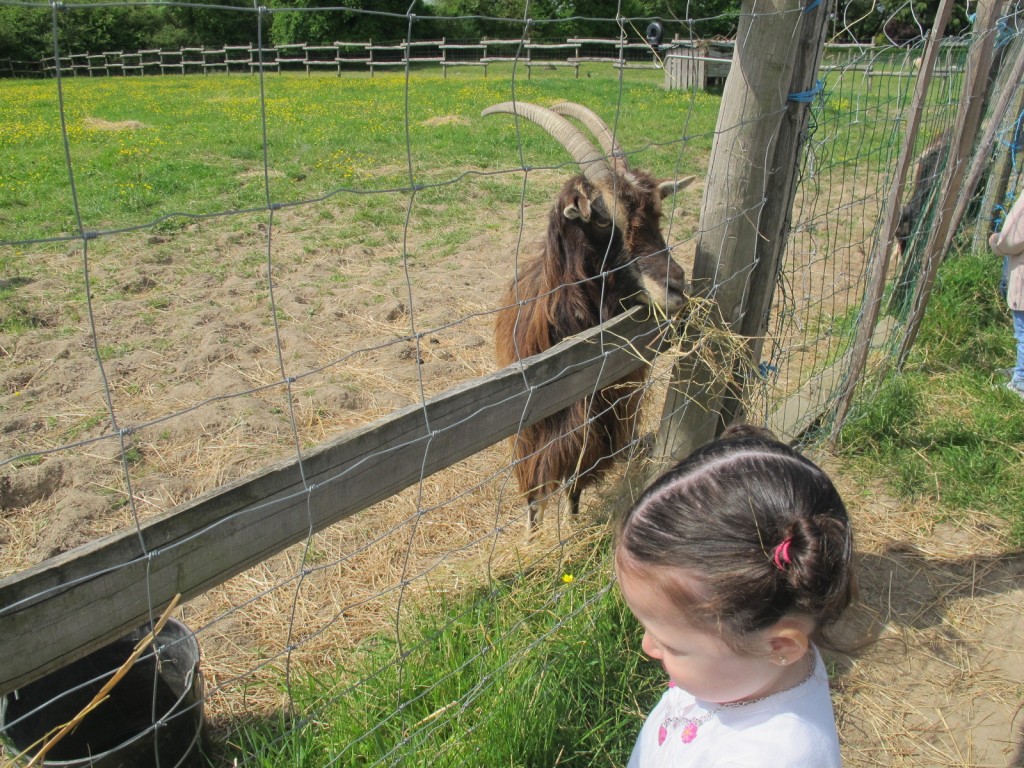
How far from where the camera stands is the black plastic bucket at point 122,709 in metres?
2.18

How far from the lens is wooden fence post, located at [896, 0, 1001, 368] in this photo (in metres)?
3.84

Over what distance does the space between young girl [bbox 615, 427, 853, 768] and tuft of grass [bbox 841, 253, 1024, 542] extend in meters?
2.89

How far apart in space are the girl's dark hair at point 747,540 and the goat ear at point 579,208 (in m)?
2.05

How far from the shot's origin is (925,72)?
340 cm

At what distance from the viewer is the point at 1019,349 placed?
4.69m

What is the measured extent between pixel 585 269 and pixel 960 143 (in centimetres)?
238

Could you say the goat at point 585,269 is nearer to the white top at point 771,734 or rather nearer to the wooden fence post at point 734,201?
the wooden fence post at point 734,201

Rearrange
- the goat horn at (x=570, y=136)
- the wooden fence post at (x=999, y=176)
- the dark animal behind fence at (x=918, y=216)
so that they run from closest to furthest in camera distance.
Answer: the goat horn at (x=570, y=136) < the dark animal behind fence at (x=918, y=216) < the wooden fence post at (x=999, y=176)

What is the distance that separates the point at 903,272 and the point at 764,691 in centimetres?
439

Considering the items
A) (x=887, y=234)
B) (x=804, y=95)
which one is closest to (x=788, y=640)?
(x=804, y=95)

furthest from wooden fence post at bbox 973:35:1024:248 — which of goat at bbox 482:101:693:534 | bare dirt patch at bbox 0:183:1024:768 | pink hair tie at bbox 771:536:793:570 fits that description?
pink hair tie at bbox 771:536:793:570

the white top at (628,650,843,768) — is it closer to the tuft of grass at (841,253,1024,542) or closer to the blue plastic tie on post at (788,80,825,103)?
the blue plastic tie on post at (788,80,825,103)

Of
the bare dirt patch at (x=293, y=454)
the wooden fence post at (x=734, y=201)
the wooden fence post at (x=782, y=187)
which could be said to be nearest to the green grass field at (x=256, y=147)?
the bare dirt patch at (x=293, y=454)

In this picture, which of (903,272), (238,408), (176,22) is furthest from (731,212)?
(176,22)
